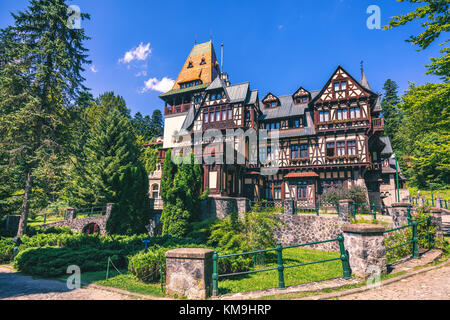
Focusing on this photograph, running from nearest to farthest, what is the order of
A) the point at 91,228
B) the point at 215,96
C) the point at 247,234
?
the point at 247,234, the point at 91,228, the point at 215,96

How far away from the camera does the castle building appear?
23.3 m

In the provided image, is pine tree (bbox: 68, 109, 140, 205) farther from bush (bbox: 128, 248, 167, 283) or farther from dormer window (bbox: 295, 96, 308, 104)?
dormer window (bbox: 295, 96, 308, 104)

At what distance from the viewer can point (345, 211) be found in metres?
16.3

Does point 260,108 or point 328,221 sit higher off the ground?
point 260,108

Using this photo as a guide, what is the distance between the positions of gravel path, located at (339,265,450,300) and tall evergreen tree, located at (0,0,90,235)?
20.6 metres

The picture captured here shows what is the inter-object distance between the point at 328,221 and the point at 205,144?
13.8m

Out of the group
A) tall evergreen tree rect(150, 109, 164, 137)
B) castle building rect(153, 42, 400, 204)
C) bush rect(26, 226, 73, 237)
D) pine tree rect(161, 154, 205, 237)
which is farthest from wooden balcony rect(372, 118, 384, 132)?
tall evergreen tree rect(150, 109, 164, 137)

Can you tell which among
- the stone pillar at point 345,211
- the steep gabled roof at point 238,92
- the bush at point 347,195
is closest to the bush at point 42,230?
the steep gabled roof at point 238,92

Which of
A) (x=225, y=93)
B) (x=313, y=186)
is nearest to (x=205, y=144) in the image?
(x=225, y=93)

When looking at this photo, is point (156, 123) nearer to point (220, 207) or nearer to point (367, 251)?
point (220, 207)

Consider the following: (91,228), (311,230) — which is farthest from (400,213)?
(91,228)

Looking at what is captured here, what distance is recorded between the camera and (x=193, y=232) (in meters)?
17.0

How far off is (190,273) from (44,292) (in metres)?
4.67
